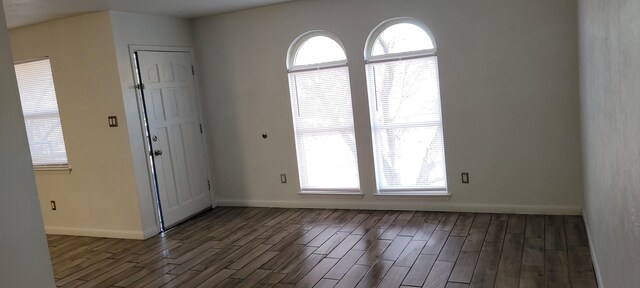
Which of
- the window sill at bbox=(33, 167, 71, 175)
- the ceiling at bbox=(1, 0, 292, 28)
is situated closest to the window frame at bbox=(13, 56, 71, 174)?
the window sill at bbox=(33, 167, 71, 175)

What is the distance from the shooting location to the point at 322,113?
17.2ft

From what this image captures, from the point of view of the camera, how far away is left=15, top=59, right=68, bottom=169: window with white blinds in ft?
16.7

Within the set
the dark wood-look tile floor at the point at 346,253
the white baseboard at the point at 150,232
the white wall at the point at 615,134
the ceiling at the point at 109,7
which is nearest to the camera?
the white wall at the point at 615,134

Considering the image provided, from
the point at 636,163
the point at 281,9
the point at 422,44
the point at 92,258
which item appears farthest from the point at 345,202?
the point at 636,163

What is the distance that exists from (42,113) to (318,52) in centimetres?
310

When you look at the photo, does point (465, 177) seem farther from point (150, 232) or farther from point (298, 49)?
point (150, 232)

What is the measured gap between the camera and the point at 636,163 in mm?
1465

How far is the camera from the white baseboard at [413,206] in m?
4.36

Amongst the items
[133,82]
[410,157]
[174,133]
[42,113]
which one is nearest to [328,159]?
[410,157]

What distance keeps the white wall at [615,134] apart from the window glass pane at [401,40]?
5.80 ft

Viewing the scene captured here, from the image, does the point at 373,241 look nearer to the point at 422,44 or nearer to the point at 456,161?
the point at 456,161

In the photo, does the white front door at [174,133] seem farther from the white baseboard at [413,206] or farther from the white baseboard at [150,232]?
the white baseboard at [413,206]

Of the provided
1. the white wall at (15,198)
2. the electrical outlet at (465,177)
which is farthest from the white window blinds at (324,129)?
the white wall at (15,198)

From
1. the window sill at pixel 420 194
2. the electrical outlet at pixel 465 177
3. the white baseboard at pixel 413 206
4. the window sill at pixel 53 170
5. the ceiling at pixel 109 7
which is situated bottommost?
the white baseboard at pixel 413 206
